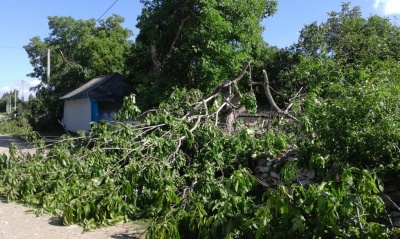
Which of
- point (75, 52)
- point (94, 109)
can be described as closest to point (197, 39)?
point (94, 109)

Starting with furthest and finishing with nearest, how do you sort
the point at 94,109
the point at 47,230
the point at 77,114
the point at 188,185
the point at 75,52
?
the point at 75,52 → the point at 77,114 → the point at 94,109 → the point at 188,185 → the point at 47,230

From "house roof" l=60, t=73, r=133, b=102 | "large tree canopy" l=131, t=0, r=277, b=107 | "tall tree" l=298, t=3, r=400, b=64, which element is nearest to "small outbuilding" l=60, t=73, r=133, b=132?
"house roof" l=60, t=73, r=133, b=102

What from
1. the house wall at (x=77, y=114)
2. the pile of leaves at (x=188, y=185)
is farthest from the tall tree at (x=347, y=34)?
the house wall at (x=77, y=114)

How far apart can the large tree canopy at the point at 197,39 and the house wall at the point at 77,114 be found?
27.4 feet

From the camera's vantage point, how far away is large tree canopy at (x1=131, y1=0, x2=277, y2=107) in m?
14.1

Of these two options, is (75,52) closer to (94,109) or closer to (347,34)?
(94,109)

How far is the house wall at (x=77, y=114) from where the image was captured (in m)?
22.9

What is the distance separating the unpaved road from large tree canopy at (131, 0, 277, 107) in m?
8.31

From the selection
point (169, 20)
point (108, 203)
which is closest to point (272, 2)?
point (169, 20)

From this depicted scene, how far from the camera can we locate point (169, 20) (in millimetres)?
14477

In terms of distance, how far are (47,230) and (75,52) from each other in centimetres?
2837

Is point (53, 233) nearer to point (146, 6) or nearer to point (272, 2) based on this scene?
point (146, 6)

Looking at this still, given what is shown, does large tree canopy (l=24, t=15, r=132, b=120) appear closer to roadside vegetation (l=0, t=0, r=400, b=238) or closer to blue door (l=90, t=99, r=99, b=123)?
blue door (l=90, t=99, r=99, b=123)

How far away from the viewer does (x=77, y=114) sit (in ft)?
81.1
